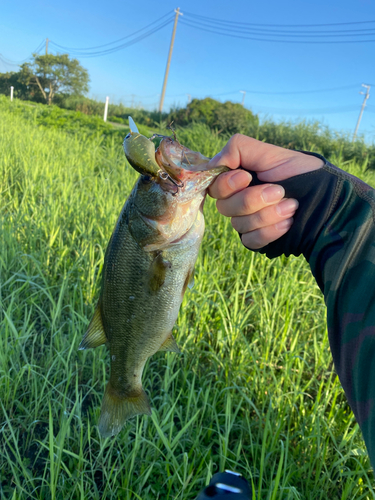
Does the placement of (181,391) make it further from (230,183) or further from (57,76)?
(57,76)

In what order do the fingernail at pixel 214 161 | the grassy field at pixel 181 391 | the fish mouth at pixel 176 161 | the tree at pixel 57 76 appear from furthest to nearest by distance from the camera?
the tree at pixel 57 76, the grassy field at pixel 181 391, the fingernail at pixel 214 161, the fish mouth at pixel 176 161

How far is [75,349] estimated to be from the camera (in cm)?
225

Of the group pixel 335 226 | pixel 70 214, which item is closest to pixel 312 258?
pixel 335 226

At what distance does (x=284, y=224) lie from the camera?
136cm

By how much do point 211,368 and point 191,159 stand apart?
1.65 metres

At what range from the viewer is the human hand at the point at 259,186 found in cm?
128

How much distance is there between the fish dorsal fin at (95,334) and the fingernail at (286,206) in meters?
0.85

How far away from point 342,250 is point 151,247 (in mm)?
694

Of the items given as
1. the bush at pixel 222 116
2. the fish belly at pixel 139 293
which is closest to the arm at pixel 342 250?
the fish belly at pixel 139 293

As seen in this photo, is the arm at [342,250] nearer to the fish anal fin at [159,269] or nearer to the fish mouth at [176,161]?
the fish mouth at [176,161]

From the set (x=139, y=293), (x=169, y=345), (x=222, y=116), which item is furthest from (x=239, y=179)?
(x=222, y=116)

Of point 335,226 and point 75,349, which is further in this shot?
point 75,349

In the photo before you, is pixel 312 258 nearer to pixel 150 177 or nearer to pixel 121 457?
pixel 150 177

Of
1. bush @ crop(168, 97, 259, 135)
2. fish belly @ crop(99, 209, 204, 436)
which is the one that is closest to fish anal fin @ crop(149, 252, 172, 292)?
fish belly @ crop(99, 209, 204, 436)
